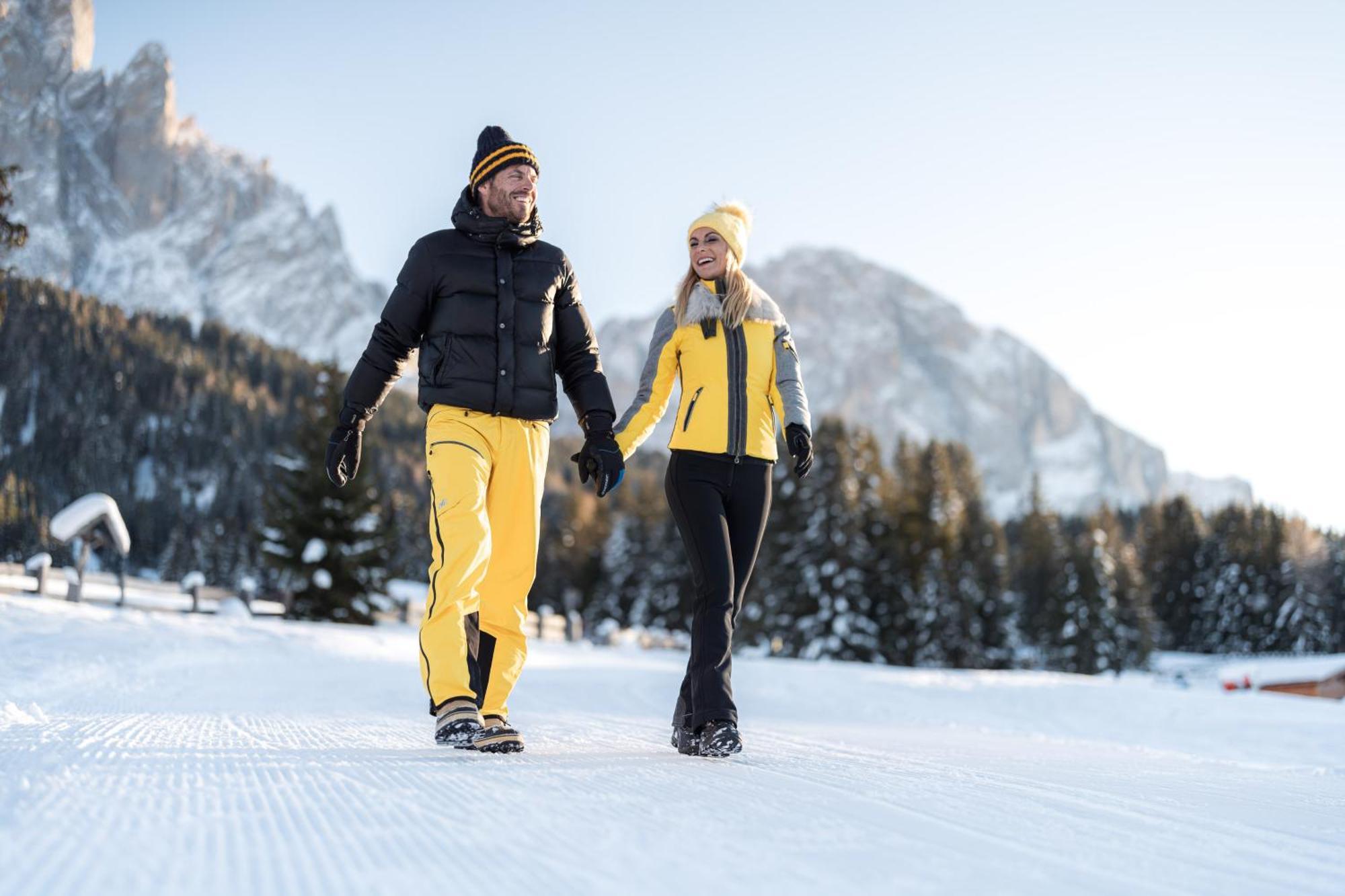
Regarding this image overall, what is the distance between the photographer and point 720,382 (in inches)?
155

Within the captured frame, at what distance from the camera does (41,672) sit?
6.27 meters

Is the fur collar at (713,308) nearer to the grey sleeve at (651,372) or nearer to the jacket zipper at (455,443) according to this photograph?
the grey sleeve at (651,372)

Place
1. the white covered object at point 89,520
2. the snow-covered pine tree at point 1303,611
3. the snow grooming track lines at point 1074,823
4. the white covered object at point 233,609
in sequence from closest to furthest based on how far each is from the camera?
the snow grooming track lines at point 1074,823, the white covered object at point 89,520, the white covered object at point 233,609, the snow-covered pine tree at point 1303,611

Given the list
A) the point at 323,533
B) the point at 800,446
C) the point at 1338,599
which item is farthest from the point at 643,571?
the point at 800,446

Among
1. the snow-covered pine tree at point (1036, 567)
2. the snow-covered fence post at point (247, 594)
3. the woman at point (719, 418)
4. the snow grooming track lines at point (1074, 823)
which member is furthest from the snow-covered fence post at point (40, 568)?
the snow-covered pine tree at point (1036, 567)

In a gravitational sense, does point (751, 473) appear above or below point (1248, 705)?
above

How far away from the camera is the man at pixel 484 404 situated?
11.4 feet

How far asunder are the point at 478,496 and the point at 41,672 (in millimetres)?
4472

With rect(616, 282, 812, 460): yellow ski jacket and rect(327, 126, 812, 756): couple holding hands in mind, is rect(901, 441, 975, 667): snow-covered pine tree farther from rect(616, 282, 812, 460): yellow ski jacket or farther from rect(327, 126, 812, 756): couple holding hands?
rect(327, 126, 812, 756): couple holding hands

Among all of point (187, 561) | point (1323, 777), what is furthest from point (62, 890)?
point (187, 561)

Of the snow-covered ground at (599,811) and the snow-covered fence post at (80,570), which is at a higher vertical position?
the snow-covered ground at (599,811)

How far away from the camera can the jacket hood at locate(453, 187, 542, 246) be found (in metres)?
3.74

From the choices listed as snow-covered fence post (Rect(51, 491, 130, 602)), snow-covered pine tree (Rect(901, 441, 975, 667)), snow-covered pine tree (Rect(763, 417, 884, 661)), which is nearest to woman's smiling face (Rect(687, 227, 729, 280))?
snow-covered fence post (Rect(51, 491, 130, 602))

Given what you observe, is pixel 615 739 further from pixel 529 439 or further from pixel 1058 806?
pixel 1058 806
